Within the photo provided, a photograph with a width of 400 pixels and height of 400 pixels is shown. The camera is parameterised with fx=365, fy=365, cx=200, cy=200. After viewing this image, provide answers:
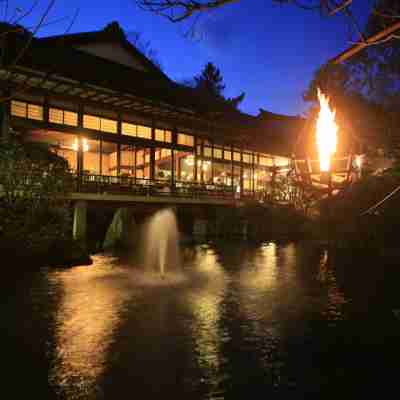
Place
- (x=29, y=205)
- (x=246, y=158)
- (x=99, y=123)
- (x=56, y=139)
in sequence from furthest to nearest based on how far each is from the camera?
(x=246, y=158), (x=56, y=139), (x=99, y=123), (x=29, y=205)

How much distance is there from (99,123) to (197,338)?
19299mm

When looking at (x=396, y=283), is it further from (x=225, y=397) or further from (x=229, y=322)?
(x=225, y=397)

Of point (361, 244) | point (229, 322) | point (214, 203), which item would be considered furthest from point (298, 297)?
point (214, 203)

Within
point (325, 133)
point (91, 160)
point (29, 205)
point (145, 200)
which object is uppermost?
point (91, 160)

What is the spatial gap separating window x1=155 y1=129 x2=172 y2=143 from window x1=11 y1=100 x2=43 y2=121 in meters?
8.07

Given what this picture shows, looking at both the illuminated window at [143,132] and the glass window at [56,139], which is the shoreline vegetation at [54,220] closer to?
the glass window at [56,139]

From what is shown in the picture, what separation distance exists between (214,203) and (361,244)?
12.0m

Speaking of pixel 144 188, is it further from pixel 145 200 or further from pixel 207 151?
pixel 207 151

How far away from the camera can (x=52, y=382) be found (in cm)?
427

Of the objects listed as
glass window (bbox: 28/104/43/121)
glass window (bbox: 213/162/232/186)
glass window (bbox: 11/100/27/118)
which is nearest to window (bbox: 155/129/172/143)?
glass window (bbox: 213/162/232/186)

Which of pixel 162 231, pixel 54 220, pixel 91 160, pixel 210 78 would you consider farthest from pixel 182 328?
pixel 210 78

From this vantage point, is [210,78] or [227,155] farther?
[210,78]

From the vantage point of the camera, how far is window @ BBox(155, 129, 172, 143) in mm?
25727

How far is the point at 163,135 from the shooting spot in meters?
26.0
